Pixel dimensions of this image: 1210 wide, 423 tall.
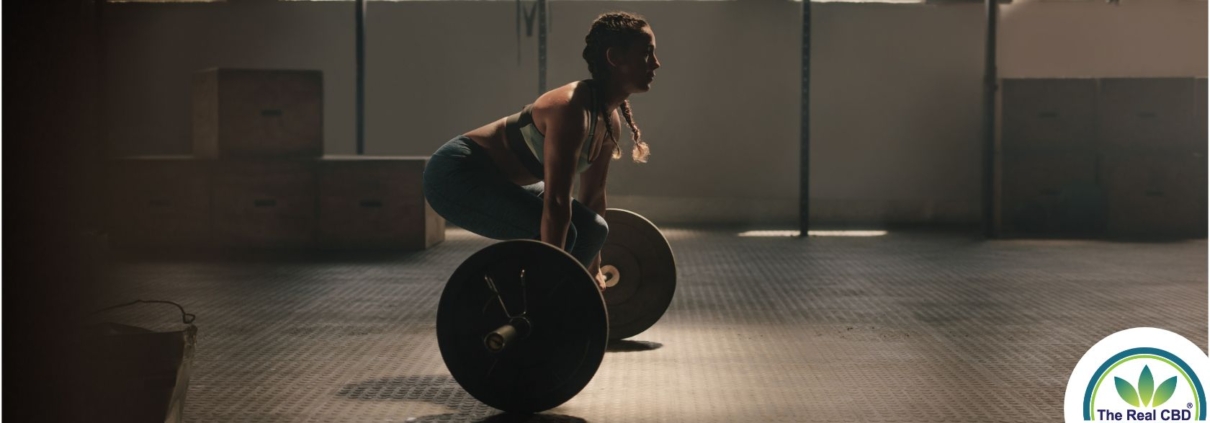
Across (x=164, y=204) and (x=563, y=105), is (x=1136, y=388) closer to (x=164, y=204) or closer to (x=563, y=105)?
(x=563, y=105)

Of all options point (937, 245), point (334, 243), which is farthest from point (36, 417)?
point (937, 245)

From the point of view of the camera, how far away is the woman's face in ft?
9.39

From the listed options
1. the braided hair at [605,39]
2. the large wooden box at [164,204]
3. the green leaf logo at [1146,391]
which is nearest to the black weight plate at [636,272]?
the braided hair at [605,39]

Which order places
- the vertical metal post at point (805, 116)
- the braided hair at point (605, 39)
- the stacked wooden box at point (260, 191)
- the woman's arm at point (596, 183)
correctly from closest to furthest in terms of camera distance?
the braided hair at point (605, 39) < the woman's arm at point (596, 183) < the stacked wooden box at point (260, 191) < the vertical metal post at point (805, 116)

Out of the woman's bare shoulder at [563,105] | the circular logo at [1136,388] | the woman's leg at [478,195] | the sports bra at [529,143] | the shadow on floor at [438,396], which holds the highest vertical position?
the woman's bare shoulder at [563,105]

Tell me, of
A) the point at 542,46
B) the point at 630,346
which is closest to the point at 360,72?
the point at 542,46

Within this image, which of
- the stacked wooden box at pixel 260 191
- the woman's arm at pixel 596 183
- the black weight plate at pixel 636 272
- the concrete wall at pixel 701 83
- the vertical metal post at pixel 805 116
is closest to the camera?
the woman's arm at pixel 596 183

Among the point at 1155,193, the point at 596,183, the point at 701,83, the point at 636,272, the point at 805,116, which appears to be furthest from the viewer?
the point at 701,83

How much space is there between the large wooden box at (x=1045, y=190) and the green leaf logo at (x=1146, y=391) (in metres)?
5.67

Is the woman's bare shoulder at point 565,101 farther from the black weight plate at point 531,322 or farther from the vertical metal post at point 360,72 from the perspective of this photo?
the vertical metal post at point 360,72

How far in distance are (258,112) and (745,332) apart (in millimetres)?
3954

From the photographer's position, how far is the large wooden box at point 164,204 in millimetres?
6961

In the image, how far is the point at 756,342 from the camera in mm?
3816

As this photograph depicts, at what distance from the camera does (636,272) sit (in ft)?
11.9
